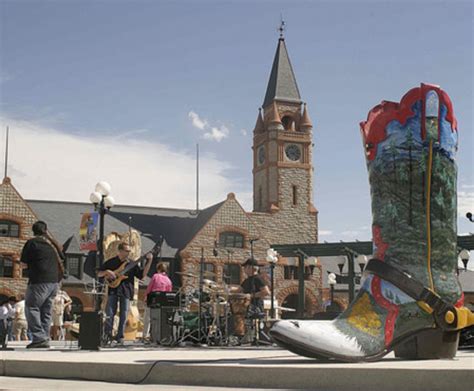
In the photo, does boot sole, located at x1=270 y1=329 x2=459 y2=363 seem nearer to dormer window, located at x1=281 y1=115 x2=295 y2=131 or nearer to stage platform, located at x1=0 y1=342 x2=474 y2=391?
stage platform, located at x1=0 y1=342 x2=474 y2=391

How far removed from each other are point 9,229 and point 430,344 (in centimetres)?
3310

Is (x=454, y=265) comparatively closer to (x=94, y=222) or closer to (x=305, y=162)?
(x=94, y=222)

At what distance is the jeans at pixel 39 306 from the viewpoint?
24.6ft

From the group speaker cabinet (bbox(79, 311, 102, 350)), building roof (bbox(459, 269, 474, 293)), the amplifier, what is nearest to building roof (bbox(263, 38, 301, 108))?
building roof (bbox(459, 269, 474, 293))

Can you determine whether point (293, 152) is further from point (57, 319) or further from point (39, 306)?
point (39, 306)

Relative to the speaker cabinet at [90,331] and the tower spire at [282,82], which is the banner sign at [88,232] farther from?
the speaker cabinet at [90,331]

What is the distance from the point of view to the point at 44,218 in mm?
38750

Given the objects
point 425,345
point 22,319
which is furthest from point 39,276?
point 22,319

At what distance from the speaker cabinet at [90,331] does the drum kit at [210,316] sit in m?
1.86

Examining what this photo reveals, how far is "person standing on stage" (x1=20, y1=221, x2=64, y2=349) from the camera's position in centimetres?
750

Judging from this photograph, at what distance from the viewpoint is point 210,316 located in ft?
32.0

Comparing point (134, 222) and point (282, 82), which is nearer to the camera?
point (134, 222)

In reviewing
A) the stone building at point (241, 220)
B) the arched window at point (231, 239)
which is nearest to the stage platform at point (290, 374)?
the stone building at point (241, 220)

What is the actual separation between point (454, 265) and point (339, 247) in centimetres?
2661
